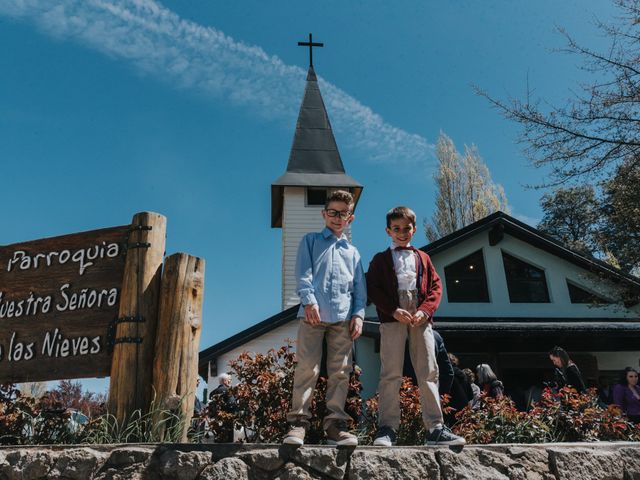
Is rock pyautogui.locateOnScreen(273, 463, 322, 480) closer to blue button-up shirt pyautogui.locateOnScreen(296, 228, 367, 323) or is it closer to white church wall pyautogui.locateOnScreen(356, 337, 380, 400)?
blue button-up shirt pyautogui.locateOnScreen(296, 228, 367, 323)

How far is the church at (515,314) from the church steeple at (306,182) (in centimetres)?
549

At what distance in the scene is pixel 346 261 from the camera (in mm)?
3768

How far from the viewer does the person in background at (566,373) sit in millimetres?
5852

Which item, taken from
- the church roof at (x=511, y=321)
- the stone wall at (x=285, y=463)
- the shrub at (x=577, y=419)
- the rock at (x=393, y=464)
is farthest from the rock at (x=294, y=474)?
the church roof at (x=511, y=321)

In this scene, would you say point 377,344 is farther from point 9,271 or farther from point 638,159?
point 9,271

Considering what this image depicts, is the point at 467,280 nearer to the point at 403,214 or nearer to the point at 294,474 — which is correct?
the point at 403,214

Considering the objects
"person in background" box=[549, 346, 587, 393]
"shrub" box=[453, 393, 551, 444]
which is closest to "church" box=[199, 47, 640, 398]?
"person in background" box=[549, 346, 587, 393]

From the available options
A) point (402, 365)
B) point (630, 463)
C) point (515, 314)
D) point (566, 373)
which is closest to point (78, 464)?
point (402, 365)

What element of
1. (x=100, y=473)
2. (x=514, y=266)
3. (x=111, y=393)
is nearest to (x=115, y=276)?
(x=111, y=393)

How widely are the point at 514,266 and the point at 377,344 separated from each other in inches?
202

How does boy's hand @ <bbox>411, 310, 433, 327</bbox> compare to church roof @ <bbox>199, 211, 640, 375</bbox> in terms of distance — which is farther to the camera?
church roof @ <bbox>199, 211, 640, 375</bbox>

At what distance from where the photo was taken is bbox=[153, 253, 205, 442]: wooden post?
12.3ft

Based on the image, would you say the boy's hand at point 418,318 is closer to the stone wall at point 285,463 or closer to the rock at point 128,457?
the stone wall at point 285,463

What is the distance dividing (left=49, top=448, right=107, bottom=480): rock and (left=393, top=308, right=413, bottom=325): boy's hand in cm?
202
